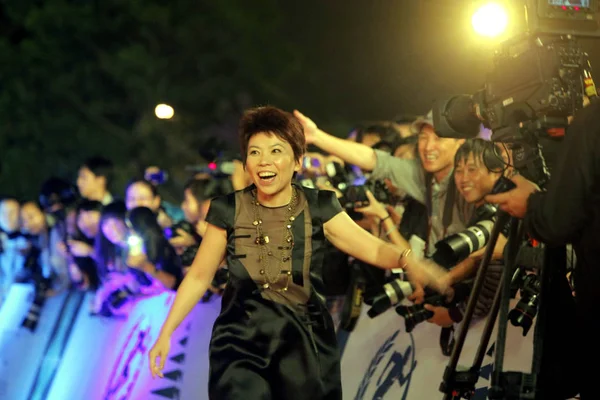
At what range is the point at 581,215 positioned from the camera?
11.3 ft

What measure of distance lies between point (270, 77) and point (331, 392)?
19.0 m

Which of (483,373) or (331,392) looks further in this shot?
(483,373)

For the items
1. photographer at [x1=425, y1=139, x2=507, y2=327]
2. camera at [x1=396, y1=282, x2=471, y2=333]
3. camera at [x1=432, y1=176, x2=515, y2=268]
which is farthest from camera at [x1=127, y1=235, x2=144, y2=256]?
camera at [x1=432, y1=176, x2=515, y2=268]

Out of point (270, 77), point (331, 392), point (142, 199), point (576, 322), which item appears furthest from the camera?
point (270, 77)

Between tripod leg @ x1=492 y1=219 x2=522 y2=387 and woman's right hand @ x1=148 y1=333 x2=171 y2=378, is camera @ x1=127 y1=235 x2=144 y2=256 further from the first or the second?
tripod leg @ x1=492 y1=219 x2=522 y2=387

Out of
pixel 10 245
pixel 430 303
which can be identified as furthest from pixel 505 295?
pixel 10 245

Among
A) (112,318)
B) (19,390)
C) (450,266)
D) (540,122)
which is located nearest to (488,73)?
(540,122)

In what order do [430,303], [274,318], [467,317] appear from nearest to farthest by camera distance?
[467,317] < [274,318] < [430,303]

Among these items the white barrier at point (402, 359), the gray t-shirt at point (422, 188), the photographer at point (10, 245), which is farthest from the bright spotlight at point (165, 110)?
the white barrier at point (402, 359)

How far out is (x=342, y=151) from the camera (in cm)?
579

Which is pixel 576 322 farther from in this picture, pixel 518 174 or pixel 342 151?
pixel 342 151

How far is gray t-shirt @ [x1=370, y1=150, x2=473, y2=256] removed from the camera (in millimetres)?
5368

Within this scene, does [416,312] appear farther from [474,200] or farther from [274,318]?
[274,318]

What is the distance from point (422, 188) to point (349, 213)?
0.52 m
